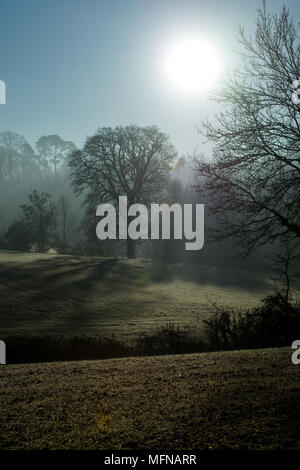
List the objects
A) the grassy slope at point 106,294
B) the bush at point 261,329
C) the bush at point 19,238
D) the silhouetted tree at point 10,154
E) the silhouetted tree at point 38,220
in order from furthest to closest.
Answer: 1. the silhouetted tree at point 10,154
2. the bush at point 19,238
3. the silhouetted tree at point 38,220
4. the grassy slope at point 106,294
5. the bush at point 261,329

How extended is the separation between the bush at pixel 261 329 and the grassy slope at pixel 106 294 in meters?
3.03

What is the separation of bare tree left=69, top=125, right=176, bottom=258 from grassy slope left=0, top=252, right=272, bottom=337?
7.77 m

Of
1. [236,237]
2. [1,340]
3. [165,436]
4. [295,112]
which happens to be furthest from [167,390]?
[1,340]

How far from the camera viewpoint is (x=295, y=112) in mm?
7465

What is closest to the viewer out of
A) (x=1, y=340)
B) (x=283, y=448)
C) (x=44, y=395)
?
(x=283, y=448)

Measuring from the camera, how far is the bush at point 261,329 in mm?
11305

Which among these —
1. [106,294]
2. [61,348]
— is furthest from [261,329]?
[106,294]

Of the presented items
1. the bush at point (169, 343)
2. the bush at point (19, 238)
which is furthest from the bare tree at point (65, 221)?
the bush at point (169, 343)

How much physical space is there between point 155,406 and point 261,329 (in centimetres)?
814

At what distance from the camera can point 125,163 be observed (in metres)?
38.9

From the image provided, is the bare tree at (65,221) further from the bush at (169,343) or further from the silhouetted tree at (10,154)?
the bush at (169,343)

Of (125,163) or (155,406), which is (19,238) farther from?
Answer: (155,406)

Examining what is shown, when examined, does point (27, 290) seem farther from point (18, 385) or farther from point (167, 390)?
point (167, 390)

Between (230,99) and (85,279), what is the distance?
2031 cm
